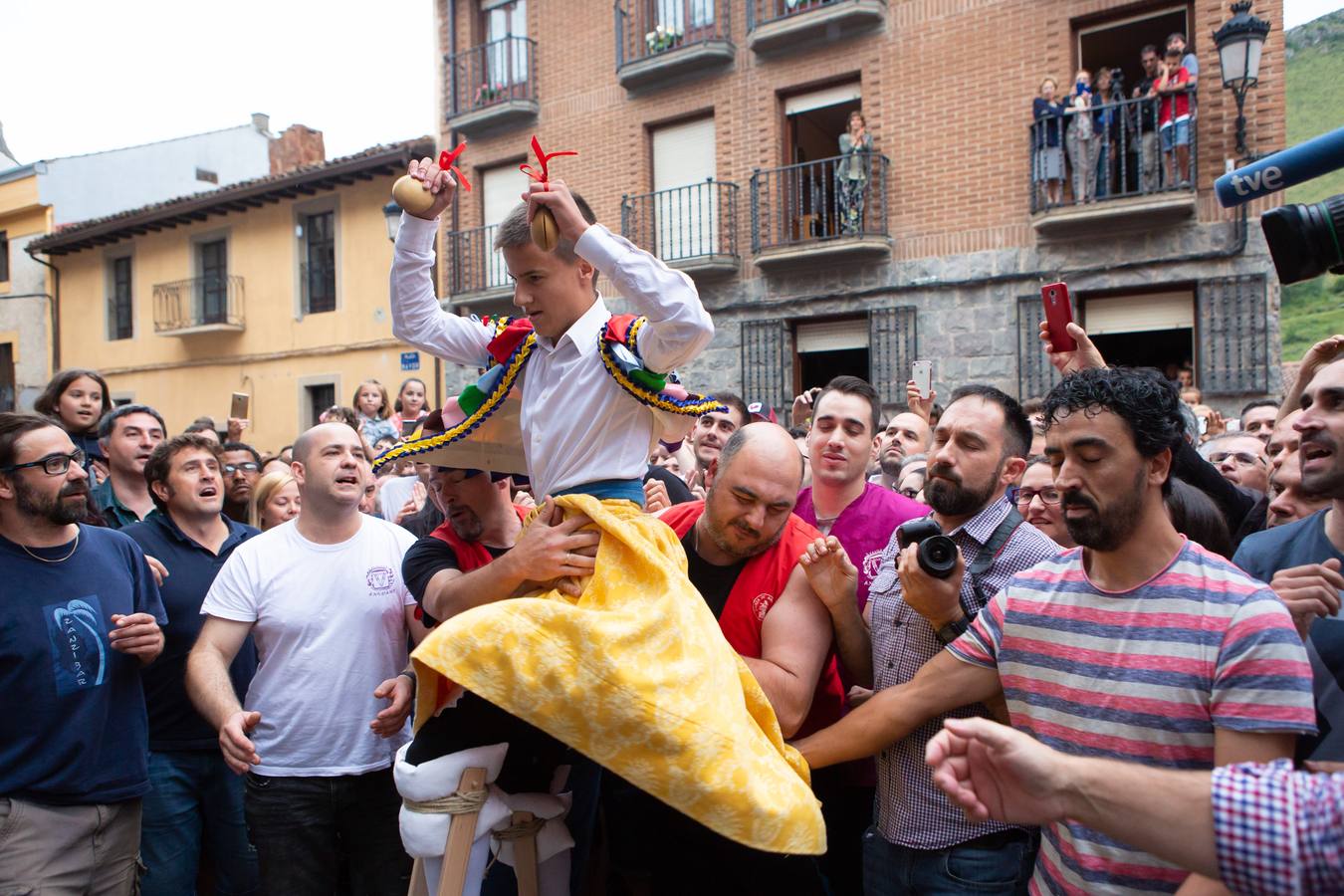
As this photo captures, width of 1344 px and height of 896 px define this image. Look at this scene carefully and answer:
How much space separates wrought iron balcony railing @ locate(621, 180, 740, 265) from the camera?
496 inches

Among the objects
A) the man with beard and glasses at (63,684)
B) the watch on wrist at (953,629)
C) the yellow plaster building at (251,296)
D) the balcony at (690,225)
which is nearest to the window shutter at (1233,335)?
Result: the balcony at (690,225)

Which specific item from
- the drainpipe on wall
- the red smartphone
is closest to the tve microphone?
the red smartphone

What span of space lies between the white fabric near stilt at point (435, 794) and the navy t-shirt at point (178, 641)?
1527 millimetres

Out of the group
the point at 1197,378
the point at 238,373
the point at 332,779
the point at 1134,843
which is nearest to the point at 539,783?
the point at 332,779

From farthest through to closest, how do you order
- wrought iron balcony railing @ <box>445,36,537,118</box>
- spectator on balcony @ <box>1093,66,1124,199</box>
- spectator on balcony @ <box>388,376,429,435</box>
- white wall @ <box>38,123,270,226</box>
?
white wall @ <box>38,123,270,226</box>, wrought iron balcony railing @ <box>445,36,537,118</box>, spectator on balcony @ <box>1093,66,1124,199</box>, spectator on balcony @ <box>388,376,429,435</box>

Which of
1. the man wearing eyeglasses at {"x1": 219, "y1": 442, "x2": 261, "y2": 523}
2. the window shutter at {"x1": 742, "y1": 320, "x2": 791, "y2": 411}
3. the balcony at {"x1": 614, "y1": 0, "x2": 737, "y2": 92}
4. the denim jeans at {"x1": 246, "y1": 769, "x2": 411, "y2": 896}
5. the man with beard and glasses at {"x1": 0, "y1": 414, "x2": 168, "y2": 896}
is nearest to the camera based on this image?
the man with beard and glasses at {"x1": 0, "y1": 414, "x2": 168, "y2": 896}

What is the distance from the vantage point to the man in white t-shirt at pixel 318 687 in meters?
3.28

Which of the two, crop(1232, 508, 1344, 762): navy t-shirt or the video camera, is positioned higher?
the video camera

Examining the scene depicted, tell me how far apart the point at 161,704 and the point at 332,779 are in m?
0.87

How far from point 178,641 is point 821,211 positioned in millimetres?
10090

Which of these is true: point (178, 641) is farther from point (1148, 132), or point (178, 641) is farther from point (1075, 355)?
point (1148, 132)

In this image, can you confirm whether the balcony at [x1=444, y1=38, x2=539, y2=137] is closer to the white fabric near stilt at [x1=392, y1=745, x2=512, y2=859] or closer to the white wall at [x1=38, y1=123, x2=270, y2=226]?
the white wall at [x1=38, y1=123, x2=270, y2=226]

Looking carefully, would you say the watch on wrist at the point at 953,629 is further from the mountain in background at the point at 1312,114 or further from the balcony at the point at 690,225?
the balcony at the point at 690,225

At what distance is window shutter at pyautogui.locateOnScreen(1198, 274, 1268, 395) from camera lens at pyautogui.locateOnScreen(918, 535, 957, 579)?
860 centimetres
